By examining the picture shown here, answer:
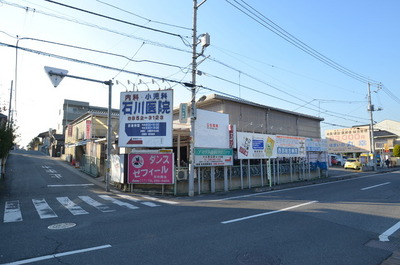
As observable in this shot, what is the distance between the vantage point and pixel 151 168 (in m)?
14.1

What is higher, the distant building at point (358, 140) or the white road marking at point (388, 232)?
the distant building at point (358, 140)

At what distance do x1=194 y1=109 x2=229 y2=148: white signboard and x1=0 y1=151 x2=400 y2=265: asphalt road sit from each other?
5.43 m

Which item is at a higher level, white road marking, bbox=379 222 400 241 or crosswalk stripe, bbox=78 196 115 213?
white road marking, bbox=379 222 400 241

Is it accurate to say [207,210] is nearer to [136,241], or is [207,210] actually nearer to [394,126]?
[136,241]

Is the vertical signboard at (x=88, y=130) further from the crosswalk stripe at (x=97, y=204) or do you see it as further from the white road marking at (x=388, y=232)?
the white road marking at (x=388, y=232)

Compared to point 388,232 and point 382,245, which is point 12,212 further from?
point 388,232

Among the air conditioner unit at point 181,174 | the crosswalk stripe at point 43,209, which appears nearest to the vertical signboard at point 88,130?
the crosswalk stripe at point 43,209

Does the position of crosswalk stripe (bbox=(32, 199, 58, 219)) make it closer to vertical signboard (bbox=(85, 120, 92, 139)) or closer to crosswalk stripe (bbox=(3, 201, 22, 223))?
crosswalk stripe (bbox=(3, 201, 22, 223))

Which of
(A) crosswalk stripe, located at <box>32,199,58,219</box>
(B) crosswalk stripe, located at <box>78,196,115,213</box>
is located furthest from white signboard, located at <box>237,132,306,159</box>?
(A) crosswalk stripe, located at <box>32,199,58,219</box>

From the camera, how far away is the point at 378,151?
49281 mm

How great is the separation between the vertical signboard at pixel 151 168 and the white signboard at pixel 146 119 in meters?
0.76

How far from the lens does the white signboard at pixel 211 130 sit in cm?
1491

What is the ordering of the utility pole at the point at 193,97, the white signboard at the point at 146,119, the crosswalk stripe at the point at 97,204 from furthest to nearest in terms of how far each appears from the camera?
the white signboard at the point at 146,119 → the utility pole at the point at 193,97 → the crosswalk stripe at the point at 97,204

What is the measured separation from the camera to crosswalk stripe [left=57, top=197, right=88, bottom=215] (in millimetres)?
9016
